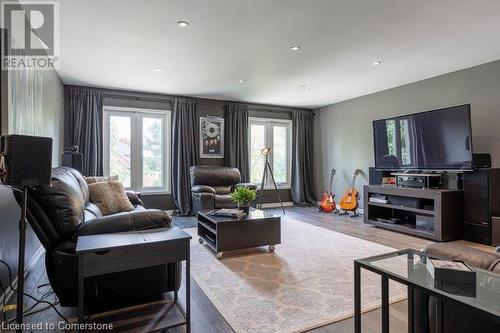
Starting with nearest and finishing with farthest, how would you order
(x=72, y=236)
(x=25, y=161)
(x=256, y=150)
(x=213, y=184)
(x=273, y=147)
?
(x=25, y=161)
(x=72, y=236)
(x=213, y=184)
(x=256, y=150)
(x=273, y=147)

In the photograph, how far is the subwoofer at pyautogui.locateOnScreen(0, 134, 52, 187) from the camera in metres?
1.42

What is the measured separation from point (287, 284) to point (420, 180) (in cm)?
293

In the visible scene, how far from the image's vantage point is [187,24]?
9.14 ft

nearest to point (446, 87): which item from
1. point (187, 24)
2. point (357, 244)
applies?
point (357, 244)

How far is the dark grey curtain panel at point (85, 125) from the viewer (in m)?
4.92

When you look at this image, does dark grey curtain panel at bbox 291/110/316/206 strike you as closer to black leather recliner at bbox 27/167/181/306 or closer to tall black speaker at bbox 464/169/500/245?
tall black speaker at bbox 464/169/500/245

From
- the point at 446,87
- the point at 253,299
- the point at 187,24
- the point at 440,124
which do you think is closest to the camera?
the point at 253,299

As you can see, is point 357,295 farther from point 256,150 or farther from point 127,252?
point 256,150

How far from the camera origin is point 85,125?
4.99 metres

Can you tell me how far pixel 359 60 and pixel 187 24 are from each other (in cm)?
230

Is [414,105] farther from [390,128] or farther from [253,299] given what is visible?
[253,299]

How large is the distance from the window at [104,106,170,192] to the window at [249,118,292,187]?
2006 millimetres

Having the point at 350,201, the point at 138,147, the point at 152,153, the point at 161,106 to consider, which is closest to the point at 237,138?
the point at 161,106

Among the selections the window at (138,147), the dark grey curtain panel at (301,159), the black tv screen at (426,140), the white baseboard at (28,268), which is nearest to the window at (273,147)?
the dark grey curtain panel at (301,159)
